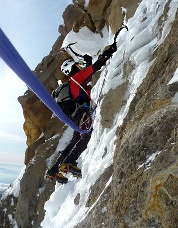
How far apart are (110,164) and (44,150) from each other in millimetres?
10373

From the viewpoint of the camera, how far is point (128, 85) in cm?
680

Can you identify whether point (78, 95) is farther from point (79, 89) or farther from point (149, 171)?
point (149, 171)

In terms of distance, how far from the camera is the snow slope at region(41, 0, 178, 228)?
5.90 meters

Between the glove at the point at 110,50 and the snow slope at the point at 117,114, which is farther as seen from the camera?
the snow slope at the point at 117,114

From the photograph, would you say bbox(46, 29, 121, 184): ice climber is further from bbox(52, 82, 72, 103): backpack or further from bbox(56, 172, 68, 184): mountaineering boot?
bbox(56, 172, 68, 184): mountaineering boot

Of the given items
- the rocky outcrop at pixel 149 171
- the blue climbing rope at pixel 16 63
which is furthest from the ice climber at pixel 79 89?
the blue climbing rope at pixel 16 63

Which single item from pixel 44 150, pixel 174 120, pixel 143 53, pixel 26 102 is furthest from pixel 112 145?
pixel 26 102

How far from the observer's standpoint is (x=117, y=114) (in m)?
6.75

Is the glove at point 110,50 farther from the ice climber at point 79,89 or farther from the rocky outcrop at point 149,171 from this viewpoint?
the rocky outcrop at point 149,171

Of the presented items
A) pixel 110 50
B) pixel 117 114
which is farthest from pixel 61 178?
pixel 110 50

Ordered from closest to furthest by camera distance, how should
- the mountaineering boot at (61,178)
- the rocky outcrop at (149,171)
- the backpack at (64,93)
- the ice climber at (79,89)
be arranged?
the rocky outcrop at (149,171) → the ice climber at (79,89) → the backpack at (64,93) → the mountaineering boot at (61,178)

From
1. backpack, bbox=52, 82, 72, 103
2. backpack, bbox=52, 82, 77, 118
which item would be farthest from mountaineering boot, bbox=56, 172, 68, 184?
backpack, bbox=52, 82, 72, 103

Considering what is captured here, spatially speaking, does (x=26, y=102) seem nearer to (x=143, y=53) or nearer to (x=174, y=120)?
(x=143, y=53)

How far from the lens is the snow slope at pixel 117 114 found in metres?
5.90
